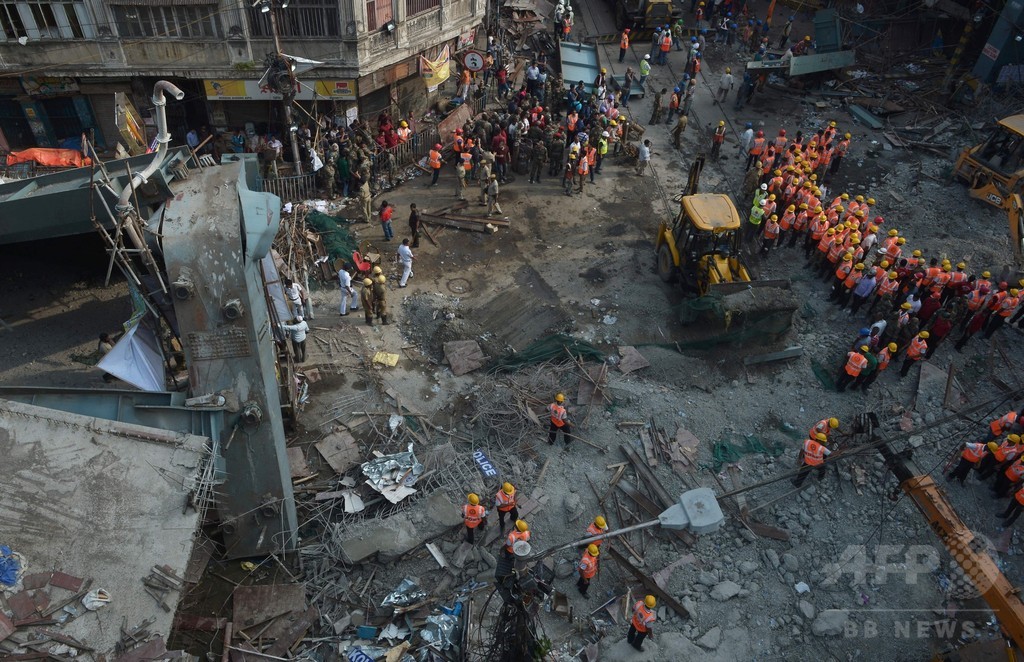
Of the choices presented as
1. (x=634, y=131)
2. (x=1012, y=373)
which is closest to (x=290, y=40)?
(x=634, y=131)

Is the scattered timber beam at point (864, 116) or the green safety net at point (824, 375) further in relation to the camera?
the scattered timber beam at point (864, 116)

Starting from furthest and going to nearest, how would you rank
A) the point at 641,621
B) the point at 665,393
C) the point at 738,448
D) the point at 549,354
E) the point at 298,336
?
1. the point at 549,354
2. the point at 665,393
3. the point at 298,336
4. the point at 738,448
5. the point at 641,621

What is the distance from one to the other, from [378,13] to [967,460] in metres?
18.5

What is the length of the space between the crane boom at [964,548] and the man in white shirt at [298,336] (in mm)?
10963

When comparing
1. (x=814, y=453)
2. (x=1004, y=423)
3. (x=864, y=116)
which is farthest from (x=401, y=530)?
(x=864, y=116)

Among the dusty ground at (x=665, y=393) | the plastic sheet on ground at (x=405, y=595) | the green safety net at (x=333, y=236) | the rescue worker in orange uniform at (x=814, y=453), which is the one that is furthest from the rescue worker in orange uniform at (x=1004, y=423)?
the green safety net at (x=333, y=236)

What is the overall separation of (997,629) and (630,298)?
31.6ft

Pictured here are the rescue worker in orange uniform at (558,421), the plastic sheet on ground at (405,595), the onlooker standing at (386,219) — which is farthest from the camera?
the onlooker standing at (386,219)

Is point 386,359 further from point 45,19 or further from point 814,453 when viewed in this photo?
point 45,19

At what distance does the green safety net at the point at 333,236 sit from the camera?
1767 cm

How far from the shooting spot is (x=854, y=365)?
14430mm

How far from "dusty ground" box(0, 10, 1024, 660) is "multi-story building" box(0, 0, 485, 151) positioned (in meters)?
4.12

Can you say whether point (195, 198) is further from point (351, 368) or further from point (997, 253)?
point (997, 253)

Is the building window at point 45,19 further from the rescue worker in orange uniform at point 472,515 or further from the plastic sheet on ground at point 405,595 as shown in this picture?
the plastic sheet on ground at point 405,595
